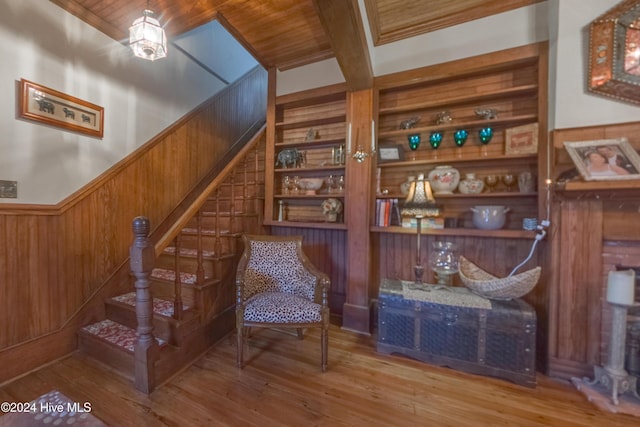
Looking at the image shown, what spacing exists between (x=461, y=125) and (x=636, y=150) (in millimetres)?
1032

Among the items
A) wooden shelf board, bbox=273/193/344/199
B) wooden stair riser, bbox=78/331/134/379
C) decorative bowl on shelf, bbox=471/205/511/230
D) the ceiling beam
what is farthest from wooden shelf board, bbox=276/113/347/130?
wooden stair riser, bbox=78/331/134/379

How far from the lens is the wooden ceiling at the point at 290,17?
205cm

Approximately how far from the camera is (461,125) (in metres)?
2.16

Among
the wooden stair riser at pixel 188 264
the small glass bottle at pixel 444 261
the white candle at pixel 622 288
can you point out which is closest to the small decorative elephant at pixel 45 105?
the wooden stair riser at pixel 188 264

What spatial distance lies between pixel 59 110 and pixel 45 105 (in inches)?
3.3

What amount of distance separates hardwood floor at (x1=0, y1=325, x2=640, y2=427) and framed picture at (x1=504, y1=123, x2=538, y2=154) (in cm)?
167

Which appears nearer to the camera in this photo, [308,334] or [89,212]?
[89,212]

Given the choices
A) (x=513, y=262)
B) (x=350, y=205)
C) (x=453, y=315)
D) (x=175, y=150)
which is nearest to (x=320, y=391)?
(x=453, y=315)

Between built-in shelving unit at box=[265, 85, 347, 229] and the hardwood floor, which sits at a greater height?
built-in shelving unit at box=[265, 85, 347, 229]

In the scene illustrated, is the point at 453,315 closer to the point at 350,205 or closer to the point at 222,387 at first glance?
the point at 350,205

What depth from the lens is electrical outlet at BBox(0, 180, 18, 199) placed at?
167 centimetres

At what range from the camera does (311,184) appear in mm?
2738

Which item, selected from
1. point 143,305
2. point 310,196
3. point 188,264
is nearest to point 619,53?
point 310,196

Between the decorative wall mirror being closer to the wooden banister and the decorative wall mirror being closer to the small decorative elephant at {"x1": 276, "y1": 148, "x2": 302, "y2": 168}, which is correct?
the small decorative elephant at {"x1": 276, "y1": 148, "x2": 302, "y2": 168}
